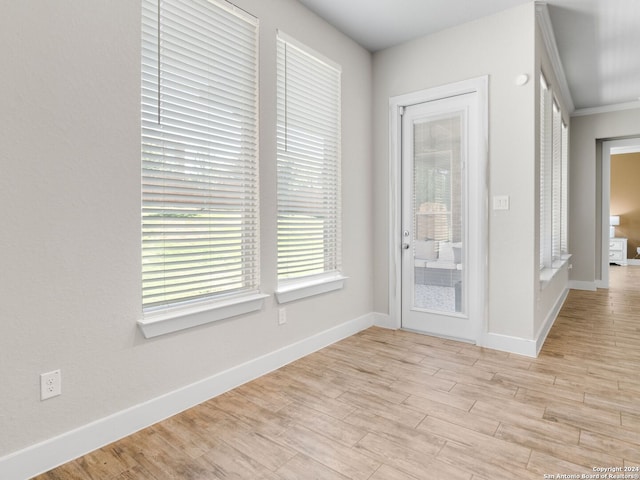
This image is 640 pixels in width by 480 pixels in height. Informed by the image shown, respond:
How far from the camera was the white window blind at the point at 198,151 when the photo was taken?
80.4 inches

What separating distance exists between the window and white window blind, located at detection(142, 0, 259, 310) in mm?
2712

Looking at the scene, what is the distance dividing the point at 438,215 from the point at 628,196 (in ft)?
27.2

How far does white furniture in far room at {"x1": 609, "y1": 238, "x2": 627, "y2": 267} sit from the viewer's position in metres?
8.70

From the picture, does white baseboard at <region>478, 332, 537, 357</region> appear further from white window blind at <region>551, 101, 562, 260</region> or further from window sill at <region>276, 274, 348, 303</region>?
white window blind at <region>551, 101, 562, 260</region>

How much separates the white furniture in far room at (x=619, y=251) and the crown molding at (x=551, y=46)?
17.1ft

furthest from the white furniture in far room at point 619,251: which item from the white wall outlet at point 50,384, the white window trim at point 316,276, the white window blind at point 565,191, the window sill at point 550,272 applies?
the white wall outlet at point 50,384

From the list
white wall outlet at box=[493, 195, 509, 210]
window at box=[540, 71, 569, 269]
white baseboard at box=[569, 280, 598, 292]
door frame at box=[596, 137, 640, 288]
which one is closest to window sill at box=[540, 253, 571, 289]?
window at box=[540, 71, 569, 269]

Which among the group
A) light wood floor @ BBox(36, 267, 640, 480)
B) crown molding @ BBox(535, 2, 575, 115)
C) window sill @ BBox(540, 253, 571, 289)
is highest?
crown molding @ BBox(535, 2, 575, 115)

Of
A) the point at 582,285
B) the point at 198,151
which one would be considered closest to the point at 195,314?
the point at 198,151

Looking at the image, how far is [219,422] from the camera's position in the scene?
2039mm

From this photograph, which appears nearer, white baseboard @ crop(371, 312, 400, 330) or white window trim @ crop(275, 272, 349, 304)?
white window trim @ crop(275, 272, 349, 304)

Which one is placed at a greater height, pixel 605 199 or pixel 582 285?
pixel 605 199

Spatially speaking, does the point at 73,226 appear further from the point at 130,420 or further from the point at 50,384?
the point at 130,420

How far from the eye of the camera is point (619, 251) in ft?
28.7
